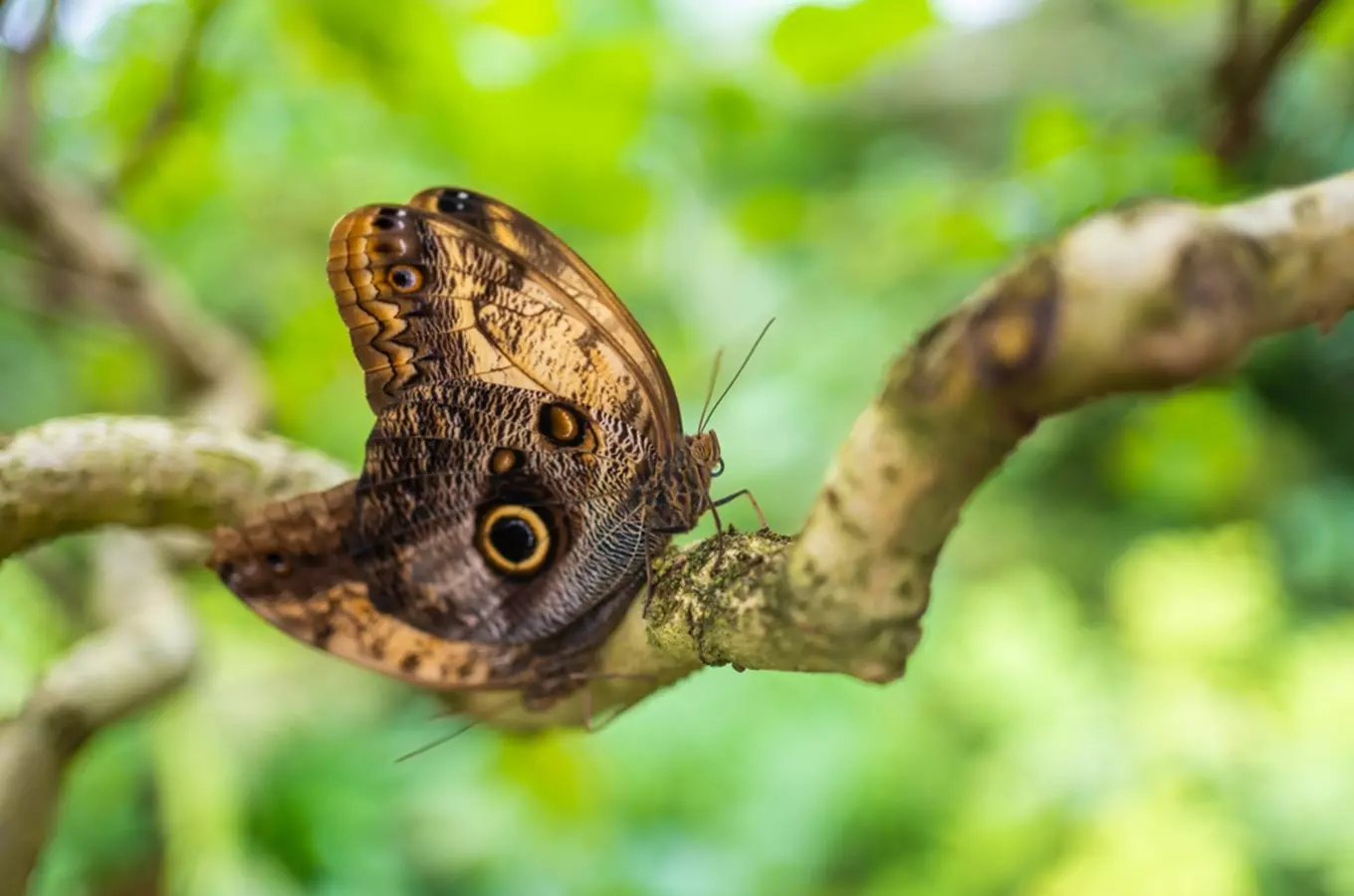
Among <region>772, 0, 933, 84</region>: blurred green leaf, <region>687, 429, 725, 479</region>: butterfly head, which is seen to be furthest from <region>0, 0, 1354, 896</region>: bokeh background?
<region>687, 429, 725, 479</region>: butterfly head

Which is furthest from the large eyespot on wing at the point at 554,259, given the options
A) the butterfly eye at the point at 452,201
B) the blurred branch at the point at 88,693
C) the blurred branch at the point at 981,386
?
the blurred branch at the point at 88,693

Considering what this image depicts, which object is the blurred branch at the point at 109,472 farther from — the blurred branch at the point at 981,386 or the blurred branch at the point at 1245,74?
the blurred branch at the point at 1245,74

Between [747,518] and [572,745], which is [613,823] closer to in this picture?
[572,745]

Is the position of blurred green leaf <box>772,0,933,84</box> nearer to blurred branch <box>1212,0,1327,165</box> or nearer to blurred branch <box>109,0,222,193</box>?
blurred branch <box>1212,0,1327,165</box>

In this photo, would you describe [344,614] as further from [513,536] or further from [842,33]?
[842,33]

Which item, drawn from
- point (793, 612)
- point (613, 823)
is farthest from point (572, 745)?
point (793, 612)

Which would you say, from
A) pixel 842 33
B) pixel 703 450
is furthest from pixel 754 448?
pixel 703 450

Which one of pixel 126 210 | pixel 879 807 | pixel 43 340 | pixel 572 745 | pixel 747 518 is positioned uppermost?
pixel 126 210
